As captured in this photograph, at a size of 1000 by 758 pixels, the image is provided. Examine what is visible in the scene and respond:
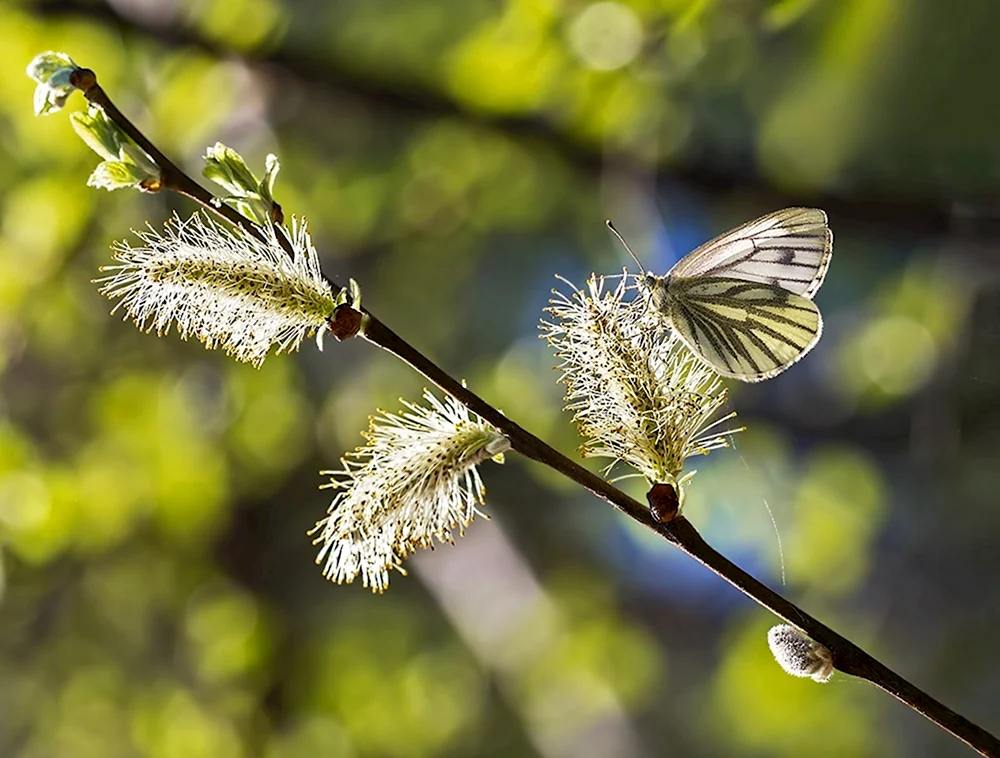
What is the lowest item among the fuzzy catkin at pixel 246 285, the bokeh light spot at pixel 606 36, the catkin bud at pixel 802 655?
the catkin bud at pixel 802 655

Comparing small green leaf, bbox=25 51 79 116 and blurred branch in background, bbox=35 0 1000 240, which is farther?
blurred branch in background, bbox=35 0 1000 240

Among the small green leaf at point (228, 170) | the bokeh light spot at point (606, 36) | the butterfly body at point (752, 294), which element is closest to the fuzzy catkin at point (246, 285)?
the small green leaf at point (228, 170)

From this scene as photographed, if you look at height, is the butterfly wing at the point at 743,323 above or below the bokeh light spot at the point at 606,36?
below

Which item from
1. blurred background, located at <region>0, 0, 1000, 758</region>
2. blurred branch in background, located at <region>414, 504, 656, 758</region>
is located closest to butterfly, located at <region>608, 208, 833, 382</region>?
blurred background, located at <region>0, 0, 1000, 758</region>

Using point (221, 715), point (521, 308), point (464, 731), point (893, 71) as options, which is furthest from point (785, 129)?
point (221, 715)

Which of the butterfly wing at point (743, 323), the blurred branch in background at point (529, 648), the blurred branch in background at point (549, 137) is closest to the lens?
the butterfly wing at point (743, 323)

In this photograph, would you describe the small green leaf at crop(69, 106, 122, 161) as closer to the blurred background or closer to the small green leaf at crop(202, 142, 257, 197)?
the small green leaf at crop(202, 142, 257, 197)

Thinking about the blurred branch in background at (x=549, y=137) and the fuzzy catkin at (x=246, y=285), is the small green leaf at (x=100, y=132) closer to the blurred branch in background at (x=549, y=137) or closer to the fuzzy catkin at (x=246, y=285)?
the fuzzy catkin at (x=246, y=285)
